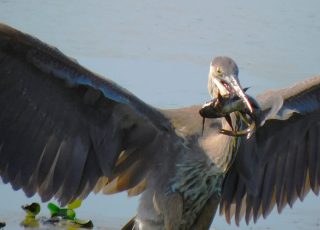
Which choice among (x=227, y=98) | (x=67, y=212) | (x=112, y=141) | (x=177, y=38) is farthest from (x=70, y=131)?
(x=177, y=38)

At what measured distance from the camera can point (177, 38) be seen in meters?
11.5

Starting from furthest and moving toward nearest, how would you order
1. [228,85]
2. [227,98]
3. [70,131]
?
[70,131] → [228,85] → [227,98]

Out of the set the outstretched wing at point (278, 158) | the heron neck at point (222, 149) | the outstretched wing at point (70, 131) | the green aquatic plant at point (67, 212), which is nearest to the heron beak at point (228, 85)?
the heron neck at point (222, 149)

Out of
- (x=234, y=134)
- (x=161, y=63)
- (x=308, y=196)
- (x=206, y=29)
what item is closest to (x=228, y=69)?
(x=234, y=134)

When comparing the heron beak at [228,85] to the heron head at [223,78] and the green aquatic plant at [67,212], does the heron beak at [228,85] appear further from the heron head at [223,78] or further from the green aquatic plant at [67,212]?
the green aquatic plant at [67,212]

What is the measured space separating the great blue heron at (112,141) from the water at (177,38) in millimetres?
1651

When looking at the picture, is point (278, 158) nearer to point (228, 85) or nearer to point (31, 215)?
point (228, 85)

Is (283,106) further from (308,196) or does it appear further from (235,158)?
(308,196)

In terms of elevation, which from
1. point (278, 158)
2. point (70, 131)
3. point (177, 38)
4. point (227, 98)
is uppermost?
point (177, 38)

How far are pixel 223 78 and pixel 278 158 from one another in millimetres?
1424

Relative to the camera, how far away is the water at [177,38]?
10.4 m

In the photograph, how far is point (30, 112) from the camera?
7602 mm

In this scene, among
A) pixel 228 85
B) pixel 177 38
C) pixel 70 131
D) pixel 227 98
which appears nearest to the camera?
pixel 227 98

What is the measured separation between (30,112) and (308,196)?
2.62 m
